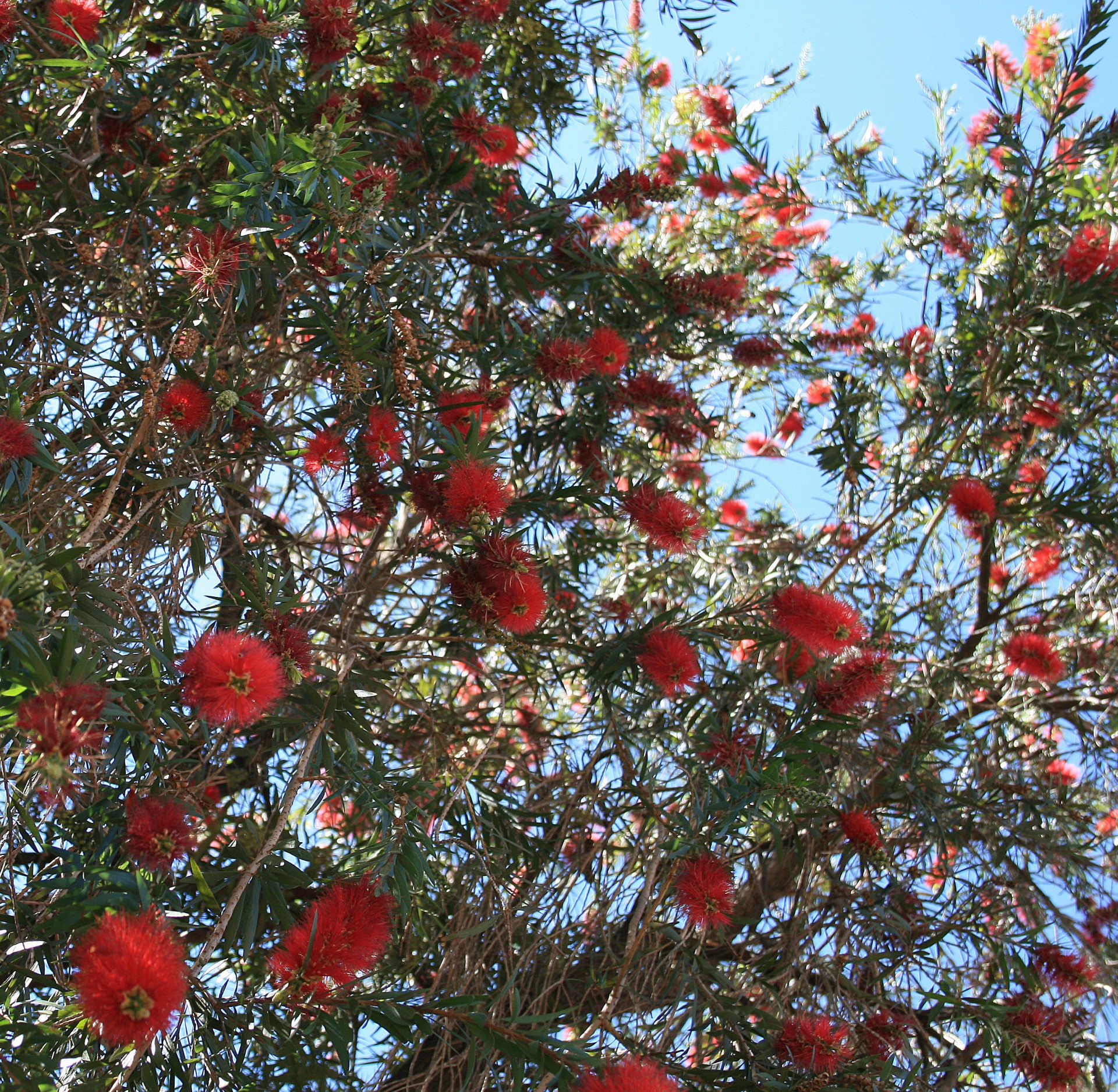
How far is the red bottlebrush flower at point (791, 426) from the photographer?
11.8 ft

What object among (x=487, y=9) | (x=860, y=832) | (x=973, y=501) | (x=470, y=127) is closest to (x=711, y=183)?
(x=487, y=9)

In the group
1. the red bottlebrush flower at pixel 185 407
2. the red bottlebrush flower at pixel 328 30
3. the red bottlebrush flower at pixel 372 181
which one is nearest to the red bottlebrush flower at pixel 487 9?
the red bottlebrush flower at pixel 328 30

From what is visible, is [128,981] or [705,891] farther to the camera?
[705,891]

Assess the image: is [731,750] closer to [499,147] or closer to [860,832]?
[860,832]

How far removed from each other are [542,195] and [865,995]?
223 centimetres

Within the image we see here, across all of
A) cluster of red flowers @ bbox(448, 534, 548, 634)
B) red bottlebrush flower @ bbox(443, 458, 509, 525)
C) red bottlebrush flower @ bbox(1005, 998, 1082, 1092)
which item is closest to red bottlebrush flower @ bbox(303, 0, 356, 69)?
red bottlebrush flower @ bbox(443, 458, 509, 525)

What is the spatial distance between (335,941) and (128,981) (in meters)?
0.34

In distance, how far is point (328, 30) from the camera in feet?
6.50

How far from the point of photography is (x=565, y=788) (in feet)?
8.00

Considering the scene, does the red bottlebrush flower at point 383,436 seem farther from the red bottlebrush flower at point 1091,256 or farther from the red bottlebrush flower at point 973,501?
the red bottlebrush flower at point 1091,256

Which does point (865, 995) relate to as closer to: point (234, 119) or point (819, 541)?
point (819, 541)

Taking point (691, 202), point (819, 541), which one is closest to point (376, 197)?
point (819, 541)

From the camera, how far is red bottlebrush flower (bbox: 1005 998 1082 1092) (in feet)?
6.56

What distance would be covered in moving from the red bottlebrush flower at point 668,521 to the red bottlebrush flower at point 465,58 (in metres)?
1.31
